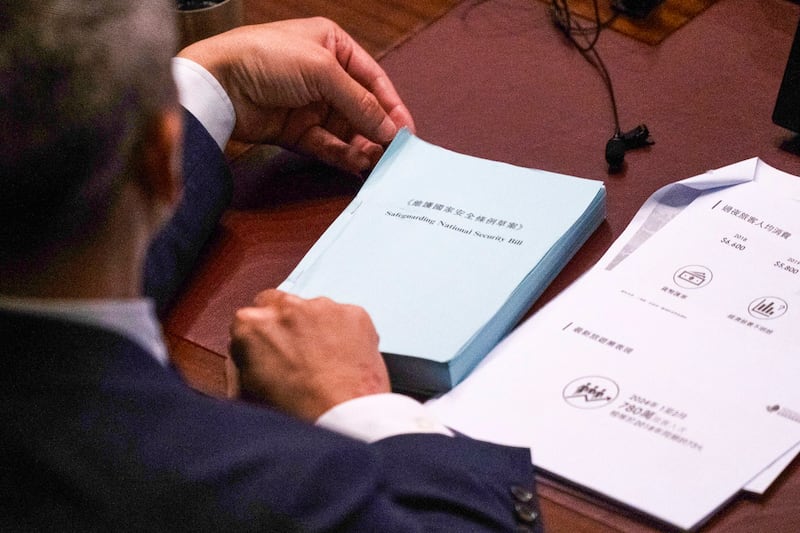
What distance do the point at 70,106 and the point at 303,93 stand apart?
610 mm

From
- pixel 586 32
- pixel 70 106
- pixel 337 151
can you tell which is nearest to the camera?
pixel 70 106

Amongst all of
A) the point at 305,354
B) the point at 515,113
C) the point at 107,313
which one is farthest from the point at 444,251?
the point at 107,313

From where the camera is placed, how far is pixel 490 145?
1.16 meters

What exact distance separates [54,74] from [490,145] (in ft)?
2.22

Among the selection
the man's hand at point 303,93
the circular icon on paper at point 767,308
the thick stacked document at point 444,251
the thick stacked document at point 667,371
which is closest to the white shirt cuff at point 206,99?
the man's hand at point 303,93

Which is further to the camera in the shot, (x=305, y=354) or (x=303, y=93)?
(x=303, y=93)

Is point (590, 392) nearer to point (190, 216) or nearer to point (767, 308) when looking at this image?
point (767, 308)

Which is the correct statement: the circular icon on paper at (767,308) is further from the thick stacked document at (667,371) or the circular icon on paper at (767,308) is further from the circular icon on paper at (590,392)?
the circular icon on paper at (590,392)

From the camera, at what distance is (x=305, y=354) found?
849 mm

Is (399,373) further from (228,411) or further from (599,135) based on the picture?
(599,135)

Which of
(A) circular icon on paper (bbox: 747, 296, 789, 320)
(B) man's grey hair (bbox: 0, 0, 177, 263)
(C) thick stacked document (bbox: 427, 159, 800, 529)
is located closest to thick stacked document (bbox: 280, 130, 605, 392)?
(C) thick stacked document (bbox: 427, 159, 800, 529)

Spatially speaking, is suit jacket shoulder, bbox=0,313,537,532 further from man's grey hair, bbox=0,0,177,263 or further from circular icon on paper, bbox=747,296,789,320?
circular icon on paper, bbox=747,296,789,320

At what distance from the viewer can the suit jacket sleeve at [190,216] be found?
0.99 m

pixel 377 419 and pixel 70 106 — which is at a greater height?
pixel 70 106
